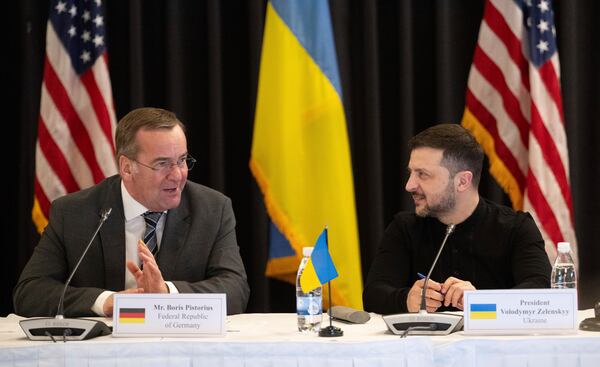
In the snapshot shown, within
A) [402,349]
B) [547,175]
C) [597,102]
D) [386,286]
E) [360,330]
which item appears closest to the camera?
[402,349]

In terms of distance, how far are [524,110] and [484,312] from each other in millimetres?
2755

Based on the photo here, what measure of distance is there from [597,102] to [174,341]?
3807 millimetres

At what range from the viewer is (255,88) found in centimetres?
544

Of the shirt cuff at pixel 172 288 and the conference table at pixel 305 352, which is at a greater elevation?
the shirt cuff at pixel 172 288

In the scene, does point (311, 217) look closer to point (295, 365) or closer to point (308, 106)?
point (308, 106)

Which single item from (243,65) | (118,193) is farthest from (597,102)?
(118,193)

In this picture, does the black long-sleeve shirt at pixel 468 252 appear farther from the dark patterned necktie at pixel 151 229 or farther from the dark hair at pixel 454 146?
the dark patterned necktie at pixel 151 229

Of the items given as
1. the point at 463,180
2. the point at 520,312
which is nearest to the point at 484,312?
the point at 520,312

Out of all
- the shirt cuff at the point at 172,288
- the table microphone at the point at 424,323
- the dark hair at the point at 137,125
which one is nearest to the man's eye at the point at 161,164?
the dark hair at the point at 137,125

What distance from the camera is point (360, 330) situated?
2750 millimetres

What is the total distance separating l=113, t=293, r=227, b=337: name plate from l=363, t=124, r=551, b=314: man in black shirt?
105cm

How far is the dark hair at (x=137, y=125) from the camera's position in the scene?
3.58m

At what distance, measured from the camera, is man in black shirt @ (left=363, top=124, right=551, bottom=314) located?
11.8 feet

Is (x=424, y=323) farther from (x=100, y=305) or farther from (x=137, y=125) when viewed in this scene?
(x=137, y=125)
